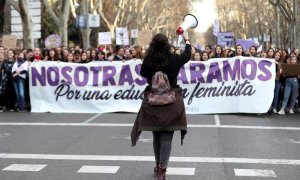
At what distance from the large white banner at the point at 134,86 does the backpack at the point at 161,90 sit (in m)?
7.22

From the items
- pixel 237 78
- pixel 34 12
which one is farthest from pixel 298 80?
pixel 34 12

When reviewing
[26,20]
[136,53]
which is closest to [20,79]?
[136,53]

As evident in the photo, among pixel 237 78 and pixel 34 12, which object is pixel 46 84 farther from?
pixel 34 12

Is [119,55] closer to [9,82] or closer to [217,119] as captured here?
[9,82]

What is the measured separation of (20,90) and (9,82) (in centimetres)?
52

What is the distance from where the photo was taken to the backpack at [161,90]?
671cm

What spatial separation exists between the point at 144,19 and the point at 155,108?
191 feet

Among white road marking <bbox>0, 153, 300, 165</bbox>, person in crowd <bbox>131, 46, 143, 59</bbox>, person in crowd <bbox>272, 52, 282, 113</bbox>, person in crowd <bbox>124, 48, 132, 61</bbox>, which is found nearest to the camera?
white road marking <bbox>0, 153, 300, 165</bbox>

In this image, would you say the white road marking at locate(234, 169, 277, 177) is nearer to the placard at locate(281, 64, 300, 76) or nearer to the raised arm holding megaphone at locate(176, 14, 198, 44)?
the raised arm holding megaphone at locate(176, 14, 198, 44)

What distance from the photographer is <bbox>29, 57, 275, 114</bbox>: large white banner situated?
13.7m

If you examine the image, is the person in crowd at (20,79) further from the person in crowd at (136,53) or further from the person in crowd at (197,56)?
the person in crowd at (197,56)

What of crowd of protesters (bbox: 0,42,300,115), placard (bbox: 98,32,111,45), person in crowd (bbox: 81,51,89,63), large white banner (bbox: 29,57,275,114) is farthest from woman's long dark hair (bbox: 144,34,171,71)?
placard (bbox: 98,32,111,45)

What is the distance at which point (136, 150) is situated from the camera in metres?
8.94

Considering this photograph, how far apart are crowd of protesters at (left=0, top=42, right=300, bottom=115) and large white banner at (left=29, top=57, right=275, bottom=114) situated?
33cm
